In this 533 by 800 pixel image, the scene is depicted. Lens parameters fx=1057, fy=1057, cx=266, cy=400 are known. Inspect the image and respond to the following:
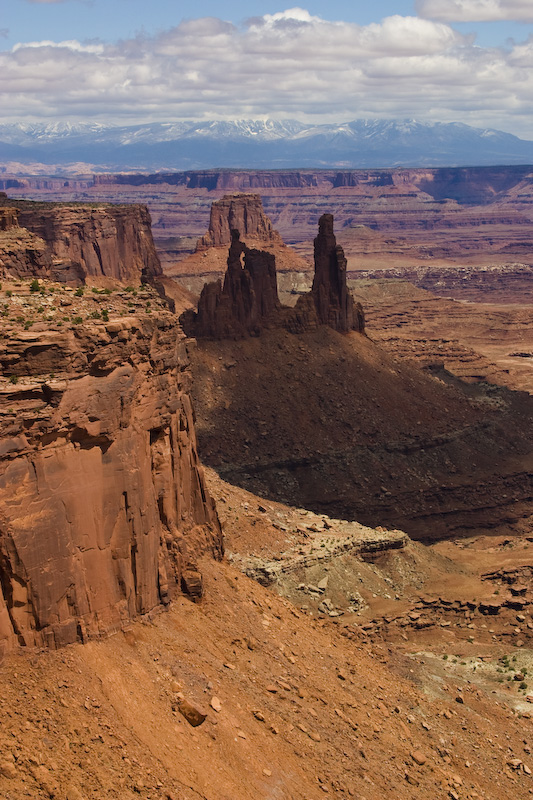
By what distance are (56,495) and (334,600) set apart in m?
26.5

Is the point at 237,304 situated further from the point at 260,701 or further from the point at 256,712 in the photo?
the point at 256,712

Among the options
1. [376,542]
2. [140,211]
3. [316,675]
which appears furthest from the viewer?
[140,211]

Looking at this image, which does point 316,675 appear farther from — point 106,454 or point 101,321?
point 101,321

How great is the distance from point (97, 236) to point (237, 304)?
40.0 meters

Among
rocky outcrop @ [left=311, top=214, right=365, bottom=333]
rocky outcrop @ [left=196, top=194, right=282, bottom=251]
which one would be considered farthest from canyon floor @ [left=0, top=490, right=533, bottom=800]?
rocky outcrop @ [left=196, top=194, right=282, bottom=251]

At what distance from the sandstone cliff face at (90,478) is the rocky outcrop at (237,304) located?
58622mm

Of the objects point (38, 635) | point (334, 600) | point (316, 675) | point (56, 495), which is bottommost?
point (334, 600)

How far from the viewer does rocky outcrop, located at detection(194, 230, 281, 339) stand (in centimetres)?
9125

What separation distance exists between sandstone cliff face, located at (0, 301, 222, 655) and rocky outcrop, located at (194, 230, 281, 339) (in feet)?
192

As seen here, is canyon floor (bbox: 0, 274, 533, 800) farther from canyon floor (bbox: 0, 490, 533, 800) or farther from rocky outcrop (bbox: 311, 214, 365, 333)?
rocky outcrop (bbox: 311, 214, 365, 333)

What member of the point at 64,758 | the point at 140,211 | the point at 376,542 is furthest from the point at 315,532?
the point at 140,211

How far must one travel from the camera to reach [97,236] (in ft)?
413

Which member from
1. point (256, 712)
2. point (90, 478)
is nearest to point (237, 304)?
point (256, 712)

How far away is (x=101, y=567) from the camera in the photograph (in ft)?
95.2
